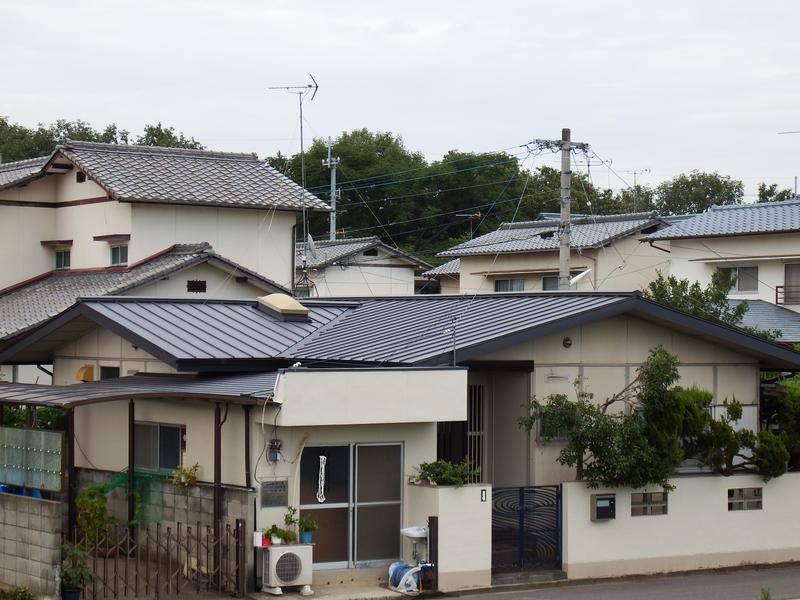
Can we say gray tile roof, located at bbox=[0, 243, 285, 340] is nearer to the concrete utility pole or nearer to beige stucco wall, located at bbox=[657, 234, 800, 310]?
the concrete utility pole

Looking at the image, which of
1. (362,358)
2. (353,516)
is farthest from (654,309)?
(353,516)

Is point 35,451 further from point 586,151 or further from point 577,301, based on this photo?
point 586,151

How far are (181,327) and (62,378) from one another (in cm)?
431

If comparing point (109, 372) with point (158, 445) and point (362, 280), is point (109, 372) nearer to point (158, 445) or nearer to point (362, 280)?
point (158, 445)

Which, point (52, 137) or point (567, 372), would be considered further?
point (52, 137)

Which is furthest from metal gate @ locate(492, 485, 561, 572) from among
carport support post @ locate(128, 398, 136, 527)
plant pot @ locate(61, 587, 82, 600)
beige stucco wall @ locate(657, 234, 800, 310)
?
beige stucco wall @ locate(657, 234, 800, 310)

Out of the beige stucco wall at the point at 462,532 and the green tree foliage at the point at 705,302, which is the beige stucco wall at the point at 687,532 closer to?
the beige stucco wall at the point at 462,532

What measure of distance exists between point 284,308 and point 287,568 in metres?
Result: 7.62

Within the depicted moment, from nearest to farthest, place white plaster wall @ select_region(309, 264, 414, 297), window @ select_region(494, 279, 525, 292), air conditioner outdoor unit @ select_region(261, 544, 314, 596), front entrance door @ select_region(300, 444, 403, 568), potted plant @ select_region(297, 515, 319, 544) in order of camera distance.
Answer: air conditioner outdoor unit @ select_region(261, 544, 314, 596) < potted plant @ select_region(297, 515, 319, 544) < front entrance door @ select_region(300, 444, 403, 568) < window @ select_region(494, 279, 525, 292) < white plaster wall @ select_region(309, 264, 414, 297)

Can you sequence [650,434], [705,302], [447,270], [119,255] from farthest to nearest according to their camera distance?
[447,270] < [119,255] < [705,302] < [650,434]

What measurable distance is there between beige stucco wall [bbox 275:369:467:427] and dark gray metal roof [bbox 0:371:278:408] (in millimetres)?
465

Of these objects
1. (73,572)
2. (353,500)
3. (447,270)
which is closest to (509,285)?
(447,270)

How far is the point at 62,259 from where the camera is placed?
35875 mm

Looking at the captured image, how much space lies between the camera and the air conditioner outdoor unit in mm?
16312
